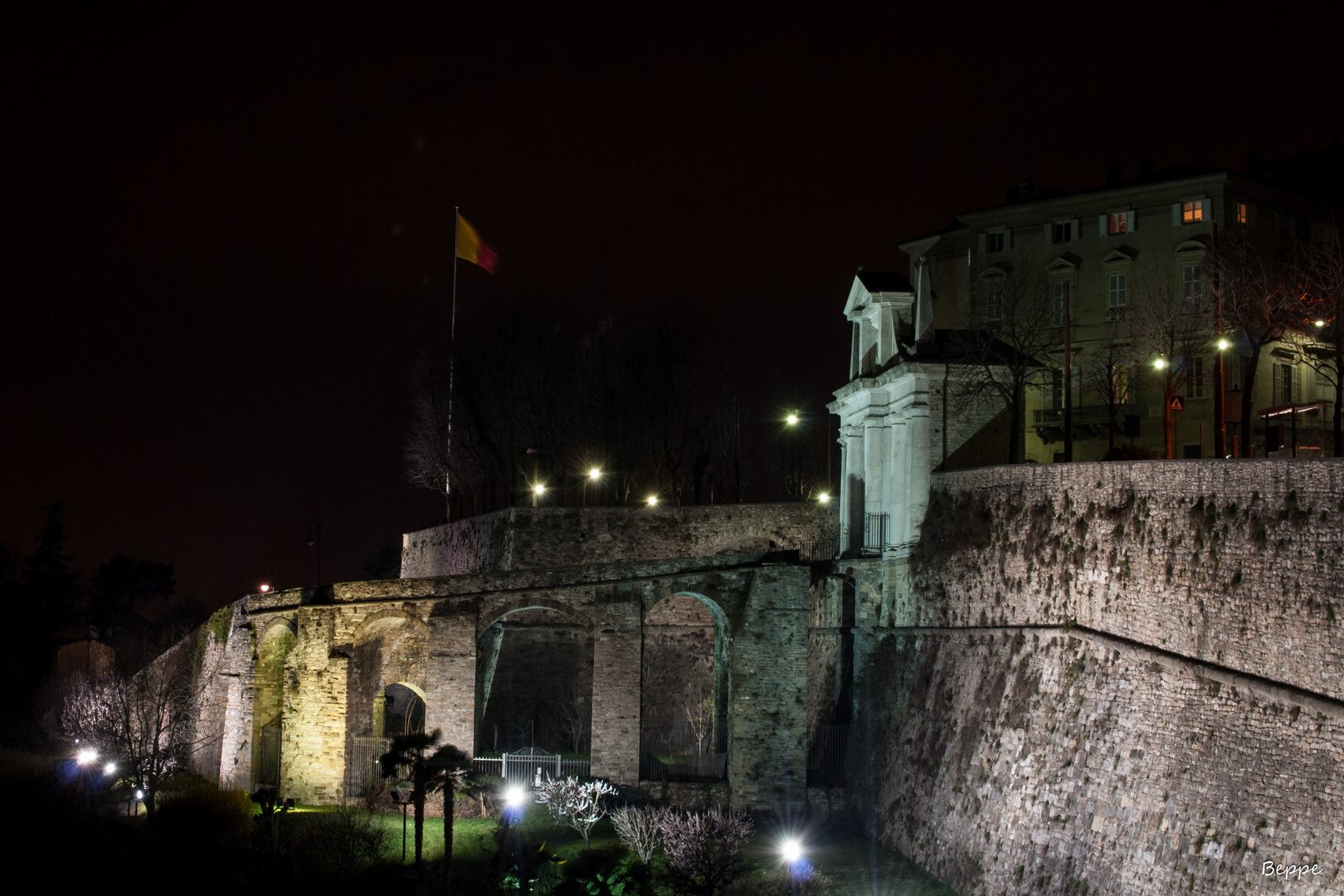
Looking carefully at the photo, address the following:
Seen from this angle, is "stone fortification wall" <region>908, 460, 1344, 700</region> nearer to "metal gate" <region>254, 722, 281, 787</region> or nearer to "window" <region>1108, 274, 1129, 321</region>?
"window" <region>1108, 274, 1129, 321</region>

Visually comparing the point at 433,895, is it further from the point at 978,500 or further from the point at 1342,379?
the point at 1342,379

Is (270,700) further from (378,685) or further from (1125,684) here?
(1125,684)

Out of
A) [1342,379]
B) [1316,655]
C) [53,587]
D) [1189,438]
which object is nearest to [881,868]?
[1316,655]

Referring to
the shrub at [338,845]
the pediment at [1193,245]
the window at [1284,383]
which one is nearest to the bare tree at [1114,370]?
the pediment at [1193,245]

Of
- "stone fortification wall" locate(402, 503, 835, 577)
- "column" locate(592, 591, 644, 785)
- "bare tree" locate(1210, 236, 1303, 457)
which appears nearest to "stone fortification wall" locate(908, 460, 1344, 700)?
"bare tree" locate(1210, 236, 1303, 457)

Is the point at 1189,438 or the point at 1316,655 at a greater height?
the point at 1189,438

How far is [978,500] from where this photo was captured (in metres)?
28.2

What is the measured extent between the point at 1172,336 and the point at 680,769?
17251 millimetres

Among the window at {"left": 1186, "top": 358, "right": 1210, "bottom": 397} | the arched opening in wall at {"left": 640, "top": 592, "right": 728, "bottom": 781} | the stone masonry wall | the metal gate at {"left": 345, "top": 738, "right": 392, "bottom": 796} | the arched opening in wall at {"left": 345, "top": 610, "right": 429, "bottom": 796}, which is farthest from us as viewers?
the arched opening in wall at {"left": 640, "top": 592, "right": 728, "bottom": 781}

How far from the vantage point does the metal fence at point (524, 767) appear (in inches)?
1264

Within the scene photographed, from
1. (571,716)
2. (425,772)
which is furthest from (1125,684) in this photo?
(571,716)

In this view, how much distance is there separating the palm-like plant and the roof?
16529 mm

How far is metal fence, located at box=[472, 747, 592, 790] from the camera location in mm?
32094

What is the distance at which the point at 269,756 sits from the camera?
34.7m
